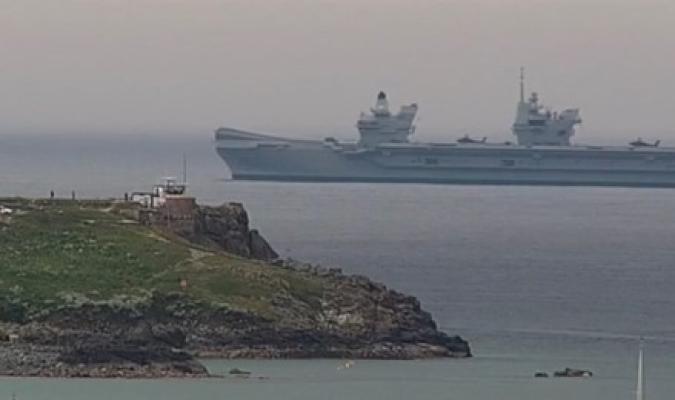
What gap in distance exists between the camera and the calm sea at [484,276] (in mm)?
57875

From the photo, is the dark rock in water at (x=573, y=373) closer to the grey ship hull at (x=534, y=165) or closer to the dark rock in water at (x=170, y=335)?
the dark rock in water at (x=170, y=335)

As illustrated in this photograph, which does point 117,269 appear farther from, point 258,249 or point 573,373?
point 573,373

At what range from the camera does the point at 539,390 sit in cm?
5822

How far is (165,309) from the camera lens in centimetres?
6500

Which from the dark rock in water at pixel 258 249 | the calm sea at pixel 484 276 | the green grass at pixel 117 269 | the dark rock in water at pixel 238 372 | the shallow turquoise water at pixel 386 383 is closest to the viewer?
the shallow turquoise water at pixel 386 383

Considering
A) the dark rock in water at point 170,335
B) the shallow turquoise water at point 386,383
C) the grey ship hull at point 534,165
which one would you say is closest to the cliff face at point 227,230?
the dark rock in water at point 170,335

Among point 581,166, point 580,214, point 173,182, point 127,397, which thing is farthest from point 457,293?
point 581,166

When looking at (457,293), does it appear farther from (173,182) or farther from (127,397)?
(127,397)

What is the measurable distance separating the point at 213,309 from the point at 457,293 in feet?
79.6

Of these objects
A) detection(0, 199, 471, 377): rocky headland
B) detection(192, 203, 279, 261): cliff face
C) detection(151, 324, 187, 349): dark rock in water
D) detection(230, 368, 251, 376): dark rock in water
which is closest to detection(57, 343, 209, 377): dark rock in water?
detection(0, 199, 471, 377): rocky headland

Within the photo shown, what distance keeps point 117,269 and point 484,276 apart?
29.8m

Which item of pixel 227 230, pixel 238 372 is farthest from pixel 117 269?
pixel 238 372

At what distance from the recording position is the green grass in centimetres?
6569

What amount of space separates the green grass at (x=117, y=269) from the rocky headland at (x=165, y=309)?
29 mm
